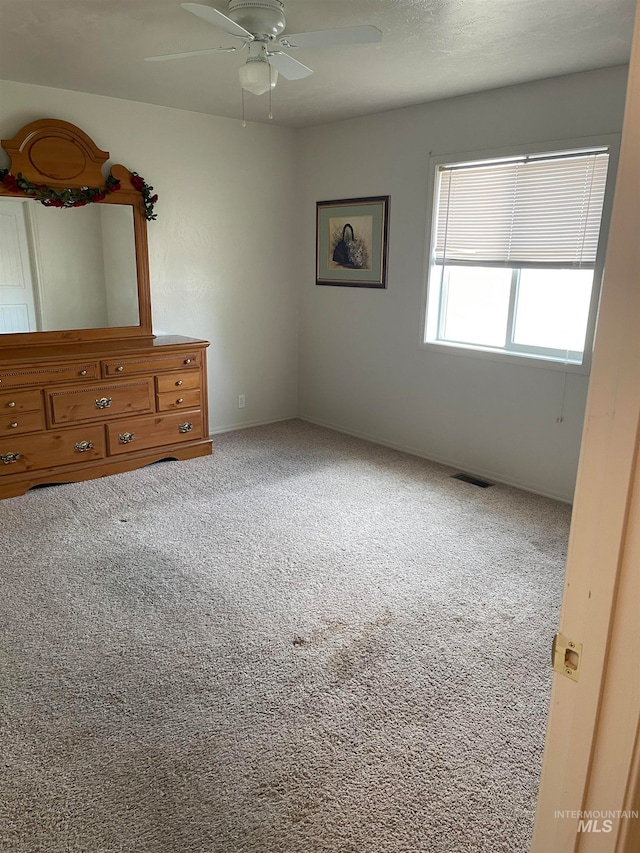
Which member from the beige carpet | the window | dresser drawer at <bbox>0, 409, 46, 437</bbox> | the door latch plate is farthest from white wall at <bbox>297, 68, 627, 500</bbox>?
the door latch plate

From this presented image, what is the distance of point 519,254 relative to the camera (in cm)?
394

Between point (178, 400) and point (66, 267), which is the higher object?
point (66, 267)

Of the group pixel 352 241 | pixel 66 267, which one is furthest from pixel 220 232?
pixel 66 267

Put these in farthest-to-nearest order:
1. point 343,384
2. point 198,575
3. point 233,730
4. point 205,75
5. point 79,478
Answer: point 343,384, point 79,478, point 205,75, point 198,575, point 233,730

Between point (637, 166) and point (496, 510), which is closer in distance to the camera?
point (637, 166)

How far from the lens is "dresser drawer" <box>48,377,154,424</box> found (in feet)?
12.8

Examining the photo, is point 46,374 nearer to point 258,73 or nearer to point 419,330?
point 258,73

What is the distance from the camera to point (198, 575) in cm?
294

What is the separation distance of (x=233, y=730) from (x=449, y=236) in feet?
11.6

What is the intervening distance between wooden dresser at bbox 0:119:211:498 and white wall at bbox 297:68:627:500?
136 cm

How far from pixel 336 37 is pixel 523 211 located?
6.16 ft

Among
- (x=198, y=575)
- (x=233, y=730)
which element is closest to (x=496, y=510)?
(x=198, y=575)

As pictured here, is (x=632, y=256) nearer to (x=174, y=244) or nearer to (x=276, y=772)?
(x=276, y=772)

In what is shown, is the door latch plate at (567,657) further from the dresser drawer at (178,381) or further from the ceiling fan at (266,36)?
the dresser drawer at (178,381)
